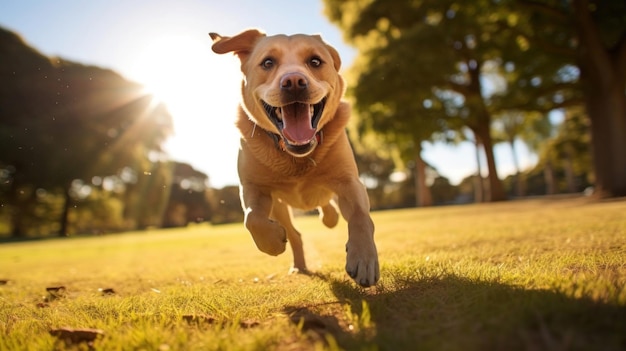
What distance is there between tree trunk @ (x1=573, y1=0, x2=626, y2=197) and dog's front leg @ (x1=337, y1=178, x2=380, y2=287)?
13.2 meters

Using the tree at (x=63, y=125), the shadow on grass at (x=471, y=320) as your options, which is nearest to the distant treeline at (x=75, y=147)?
the tree at (x=63, y=125)

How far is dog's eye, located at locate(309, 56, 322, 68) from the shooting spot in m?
3.49

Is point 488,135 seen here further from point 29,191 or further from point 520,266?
point 29,191

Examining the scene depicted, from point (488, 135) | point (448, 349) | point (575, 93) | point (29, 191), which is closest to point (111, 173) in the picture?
point (29, 191)

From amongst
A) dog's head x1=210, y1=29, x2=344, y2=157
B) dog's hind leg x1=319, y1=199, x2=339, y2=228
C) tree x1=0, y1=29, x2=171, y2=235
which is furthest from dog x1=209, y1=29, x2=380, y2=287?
tree x1=0, y1=29, x2=171, y2=235

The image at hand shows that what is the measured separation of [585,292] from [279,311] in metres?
1.37

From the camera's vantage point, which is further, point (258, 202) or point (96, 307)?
point (258, 202)

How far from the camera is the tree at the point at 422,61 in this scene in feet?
50.9

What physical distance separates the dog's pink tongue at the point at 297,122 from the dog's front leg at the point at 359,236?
1.91ft

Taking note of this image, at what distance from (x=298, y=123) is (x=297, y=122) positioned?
1 cm

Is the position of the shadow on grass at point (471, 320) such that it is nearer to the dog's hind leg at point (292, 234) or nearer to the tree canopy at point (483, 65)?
the dog's hind leg at point (292, 234)

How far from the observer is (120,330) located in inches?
77.7

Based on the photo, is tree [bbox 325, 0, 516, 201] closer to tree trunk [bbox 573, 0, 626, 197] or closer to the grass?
tree trunk [bbox 573, 0, 626, 197]

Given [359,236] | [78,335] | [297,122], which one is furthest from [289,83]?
[78,335]
